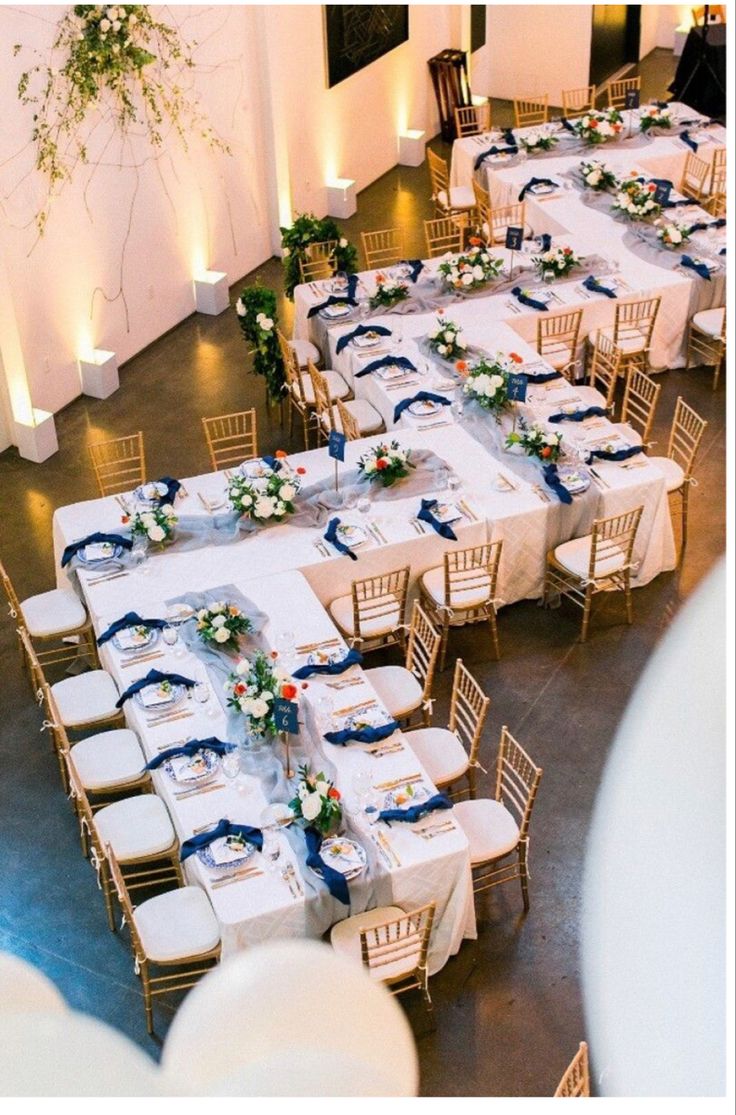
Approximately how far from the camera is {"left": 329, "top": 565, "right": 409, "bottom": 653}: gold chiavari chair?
8188 millimetres

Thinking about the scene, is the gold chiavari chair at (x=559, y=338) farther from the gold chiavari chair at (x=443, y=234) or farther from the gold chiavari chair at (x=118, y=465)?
the gold chiavari chair at (x=118, y=465)

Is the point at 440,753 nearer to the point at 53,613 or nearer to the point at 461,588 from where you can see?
the point at 461,588

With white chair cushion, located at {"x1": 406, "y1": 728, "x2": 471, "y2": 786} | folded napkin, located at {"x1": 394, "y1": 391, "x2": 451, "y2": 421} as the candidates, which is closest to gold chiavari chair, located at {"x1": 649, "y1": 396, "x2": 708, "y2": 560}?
folded napkin, located at {"x1": 394, "y1": 391, "x2": 451, "y2": 421}

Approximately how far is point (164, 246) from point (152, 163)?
0.85m

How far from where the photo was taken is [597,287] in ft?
36.9

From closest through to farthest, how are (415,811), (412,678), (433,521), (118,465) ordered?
(415,811)
(412,678)
(433,521)
(118,465)

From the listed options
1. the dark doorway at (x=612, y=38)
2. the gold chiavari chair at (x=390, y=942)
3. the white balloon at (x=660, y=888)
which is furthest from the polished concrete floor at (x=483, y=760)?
the dark doorway at (x=612, y=38)

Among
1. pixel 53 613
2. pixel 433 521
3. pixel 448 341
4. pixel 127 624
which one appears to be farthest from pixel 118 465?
pixel 433 521

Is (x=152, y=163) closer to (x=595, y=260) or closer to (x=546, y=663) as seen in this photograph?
(x=595, y=260)

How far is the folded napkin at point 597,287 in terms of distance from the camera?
11.2 m

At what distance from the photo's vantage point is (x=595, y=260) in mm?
11742

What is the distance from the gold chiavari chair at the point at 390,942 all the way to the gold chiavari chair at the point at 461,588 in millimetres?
2584

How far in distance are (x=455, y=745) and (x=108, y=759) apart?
76.5 inches

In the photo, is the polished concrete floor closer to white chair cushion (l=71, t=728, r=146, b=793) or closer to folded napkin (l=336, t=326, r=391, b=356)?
white chair cushion (l=71, t=728, r=146, b=793)
